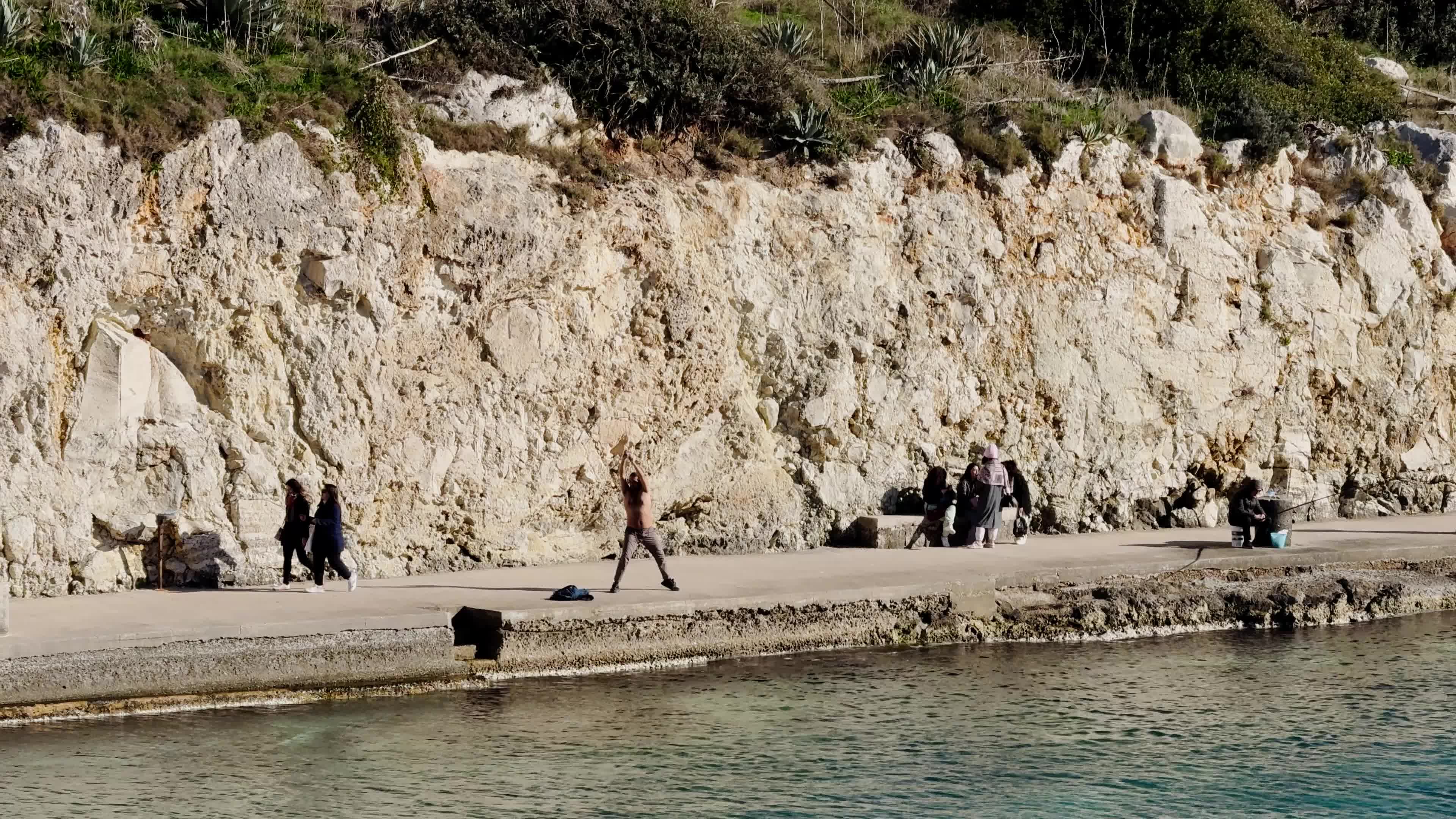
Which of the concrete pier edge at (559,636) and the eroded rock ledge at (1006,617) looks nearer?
the concrete pier edge at (559,636)

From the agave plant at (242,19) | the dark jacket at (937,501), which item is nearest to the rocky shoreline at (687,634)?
the dark jacket at (937,501)

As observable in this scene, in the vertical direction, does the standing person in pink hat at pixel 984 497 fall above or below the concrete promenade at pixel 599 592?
above

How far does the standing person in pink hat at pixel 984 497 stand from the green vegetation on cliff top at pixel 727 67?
14.3 feet

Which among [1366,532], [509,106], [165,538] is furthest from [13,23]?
[1366,532]

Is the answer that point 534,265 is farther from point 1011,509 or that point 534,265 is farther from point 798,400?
point 1011,509

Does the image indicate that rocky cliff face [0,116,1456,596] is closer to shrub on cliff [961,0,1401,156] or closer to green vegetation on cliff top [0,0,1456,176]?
green vegetation on cliff top [0,0,1456,176]

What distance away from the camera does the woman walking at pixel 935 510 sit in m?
18.5

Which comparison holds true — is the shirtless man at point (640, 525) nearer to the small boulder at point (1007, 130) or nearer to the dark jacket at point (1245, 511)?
the dark jacket at point (1245, 511)

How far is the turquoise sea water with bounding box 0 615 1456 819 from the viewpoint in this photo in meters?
9.92

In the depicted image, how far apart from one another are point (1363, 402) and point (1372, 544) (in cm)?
485

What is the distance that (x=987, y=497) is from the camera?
18.3 meters

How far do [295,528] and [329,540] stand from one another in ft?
1.41

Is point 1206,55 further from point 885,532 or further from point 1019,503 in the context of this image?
point 885,532

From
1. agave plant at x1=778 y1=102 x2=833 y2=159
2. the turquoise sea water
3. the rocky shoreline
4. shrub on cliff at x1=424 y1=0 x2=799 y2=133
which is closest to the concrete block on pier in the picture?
the rocky shoreline
